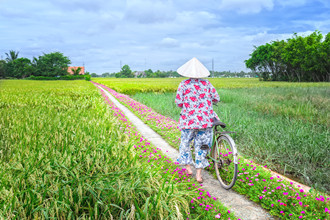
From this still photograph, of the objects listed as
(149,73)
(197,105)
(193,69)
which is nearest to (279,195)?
(197,105)

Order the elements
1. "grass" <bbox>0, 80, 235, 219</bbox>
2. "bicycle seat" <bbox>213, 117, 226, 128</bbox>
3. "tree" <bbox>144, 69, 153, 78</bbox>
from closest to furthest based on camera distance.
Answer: "grass" <bbox>0, 80, 235, 219</bbox>, "bicycle seat" <bbox>213, 117, 226, 128</bbox>, "tree" <bbox>144, 69, 153, 78</bbox>

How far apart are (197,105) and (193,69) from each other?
0.56 metres

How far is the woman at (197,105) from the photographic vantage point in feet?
11.5

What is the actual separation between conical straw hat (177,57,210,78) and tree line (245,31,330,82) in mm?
38625

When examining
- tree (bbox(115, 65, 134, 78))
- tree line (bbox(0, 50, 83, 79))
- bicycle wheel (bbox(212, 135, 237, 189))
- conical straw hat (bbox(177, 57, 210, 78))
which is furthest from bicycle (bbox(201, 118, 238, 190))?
tree (bbox(115, 65, 134, 78))

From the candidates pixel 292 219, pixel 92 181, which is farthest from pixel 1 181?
pixel 292 219

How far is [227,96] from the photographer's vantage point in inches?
527

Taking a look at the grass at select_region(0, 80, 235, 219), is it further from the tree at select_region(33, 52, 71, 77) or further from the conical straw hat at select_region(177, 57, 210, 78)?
the tree at select_region(33, 52, 71, 77)

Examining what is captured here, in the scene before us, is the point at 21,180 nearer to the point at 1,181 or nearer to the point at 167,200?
the point at 1,181

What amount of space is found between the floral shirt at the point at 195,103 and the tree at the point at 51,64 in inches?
3051

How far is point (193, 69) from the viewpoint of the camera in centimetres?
350

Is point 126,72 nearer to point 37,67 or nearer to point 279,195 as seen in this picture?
point 37,67

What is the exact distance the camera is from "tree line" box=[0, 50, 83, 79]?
70.4 meters

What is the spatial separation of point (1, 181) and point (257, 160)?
4.16m
